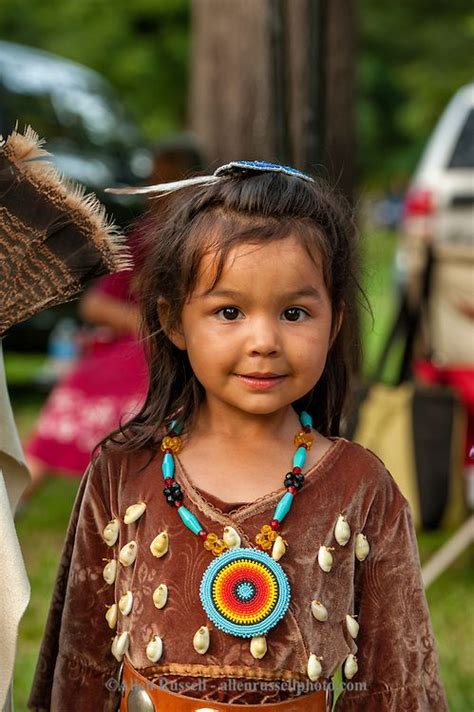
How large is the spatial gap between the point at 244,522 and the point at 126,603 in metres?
0.26

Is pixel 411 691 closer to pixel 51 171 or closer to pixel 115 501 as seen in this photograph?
pixel 115 501

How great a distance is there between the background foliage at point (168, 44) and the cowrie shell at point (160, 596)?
Result: 12.4m

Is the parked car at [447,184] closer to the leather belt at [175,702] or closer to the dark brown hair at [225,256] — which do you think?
the dark brown hair at [225,256]

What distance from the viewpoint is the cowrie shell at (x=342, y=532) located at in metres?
2.16

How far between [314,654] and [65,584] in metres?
0.51

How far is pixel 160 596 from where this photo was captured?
214 centimetres

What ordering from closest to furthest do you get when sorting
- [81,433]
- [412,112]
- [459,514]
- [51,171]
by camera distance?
[51,171], [459,514], [81,433], [412,112]

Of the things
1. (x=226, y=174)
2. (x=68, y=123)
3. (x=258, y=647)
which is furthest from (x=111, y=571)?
(x=68, y=123)

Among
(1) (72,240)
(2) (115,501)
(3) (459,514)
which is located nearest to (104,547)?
(2) (115,501)

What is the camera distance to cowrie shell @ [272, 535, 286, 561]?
214 centimetres

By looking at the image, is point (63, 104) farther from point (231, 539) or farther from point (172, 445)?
point (231, 539)

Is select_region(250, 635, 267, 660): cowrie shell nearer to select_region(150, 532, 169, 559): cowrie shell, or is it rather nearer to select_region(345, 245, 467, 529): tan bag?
select_region(150, 532, 169, 559): cowrie shell

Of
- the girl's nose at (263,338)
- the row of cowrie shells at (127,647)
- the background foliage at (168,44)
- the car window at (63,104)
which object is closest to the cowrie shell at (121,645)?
the row of cowrie shells at (127,647)

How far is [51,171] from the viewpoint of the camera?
2.11 meters
